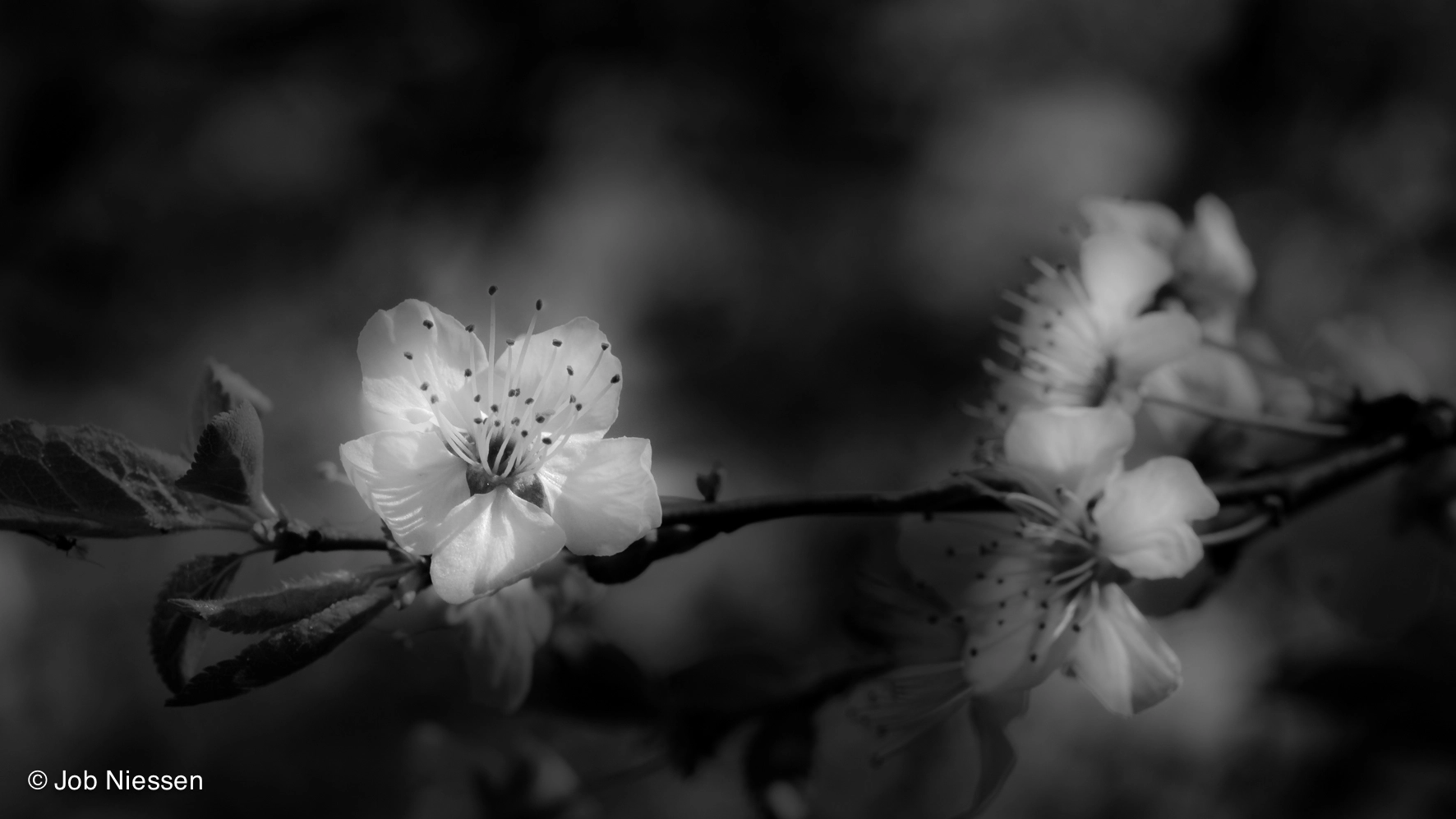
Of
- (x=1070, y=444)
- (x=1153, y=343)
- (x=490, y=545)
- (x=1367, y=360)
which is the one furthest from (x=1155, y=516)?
(x=1367, y=360)

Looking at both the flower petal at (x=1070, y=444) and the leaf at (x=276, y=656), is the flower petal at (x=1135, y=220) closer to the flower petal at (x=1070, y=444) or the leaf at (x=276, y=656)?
the flower petal at (x=1070, y=444)

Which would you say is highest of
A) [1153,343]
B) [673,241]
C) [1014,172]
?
[1014,172]

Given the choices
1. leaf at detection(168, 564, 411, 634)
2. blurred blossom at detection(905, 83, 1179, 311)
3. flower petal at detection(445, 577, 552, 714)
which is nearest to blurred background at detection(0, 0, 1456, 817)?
blurred blossom at detection(905, 83, 1179, 311)

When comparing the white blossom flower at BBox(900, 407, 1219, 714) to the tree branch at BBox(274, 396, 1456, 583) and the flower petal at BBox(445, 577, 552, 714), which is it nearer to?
the tree branch at BBox(274, 396, 1456, 583)

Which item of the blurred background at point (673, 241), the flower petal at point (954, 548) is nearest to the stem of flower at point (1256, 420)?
the flower petal at point (954, 548)

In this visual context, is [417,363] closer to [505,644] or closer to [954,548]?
[505,644]

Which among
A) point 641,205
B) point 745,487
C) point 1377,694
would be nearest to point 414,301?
point 1377,694
